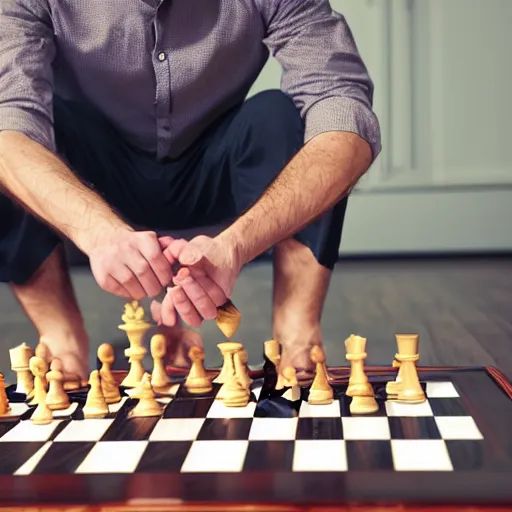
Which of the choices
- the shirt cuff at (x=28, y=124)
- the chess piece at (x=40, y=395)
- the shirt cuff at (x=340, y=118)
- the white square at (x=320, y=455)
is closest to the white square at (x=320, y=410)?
the white square at (x=320, y=455)

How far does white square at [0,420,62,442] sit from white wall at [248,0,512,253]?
4.72 ft

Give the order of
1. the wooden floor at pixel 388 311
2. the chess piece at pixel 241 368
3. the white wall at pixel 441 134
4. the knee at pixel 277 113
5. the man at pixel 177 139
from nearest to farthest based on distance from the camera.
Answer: the chess piece at pixel 241 368
the man at pixel 177 139
the knee at pixel 277 113
the wooden floor at pixel 388 311
the white wall at pixel 441 134

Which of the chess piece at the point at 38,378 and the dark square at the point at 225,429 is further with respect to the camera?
the chess piece at the point at 38,378

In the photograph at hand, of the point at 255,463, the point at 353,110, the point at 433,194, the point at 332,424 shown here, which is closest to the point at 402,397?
the point at 332,424

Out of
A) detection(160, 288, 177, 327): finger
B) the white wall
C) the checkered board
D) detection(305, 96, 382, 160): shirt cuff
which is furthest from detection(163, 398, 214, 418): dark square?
the white wall

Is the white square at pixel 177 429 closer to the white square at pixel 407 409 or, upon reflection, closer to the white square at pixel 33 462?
the white square at pixel 33 462

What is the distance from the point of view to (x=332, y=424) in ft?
2.97

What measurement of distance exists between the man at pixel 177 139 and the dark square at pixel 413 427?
0.28 m

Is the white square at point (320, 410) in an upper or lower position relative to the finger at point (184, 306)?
lower

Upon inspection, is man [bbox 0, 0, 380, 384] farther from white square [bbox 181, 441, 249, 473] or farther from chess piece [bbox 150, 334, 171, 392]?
white square [bbox 181, 441, 249, 473]

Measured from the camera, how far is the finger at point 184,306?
1003 millimetres

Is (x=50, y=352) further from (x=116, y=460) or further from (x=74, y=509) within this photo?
(x=74, y=509)

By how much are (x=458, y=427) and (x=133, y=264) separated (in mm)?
424

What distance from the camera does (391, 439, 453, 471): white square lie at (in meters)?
0.75
